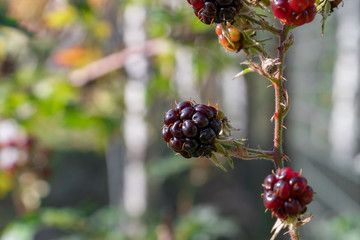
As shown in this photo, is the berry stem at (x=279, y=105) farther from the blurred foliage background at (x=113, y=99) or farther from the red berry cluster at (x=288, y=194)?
the blurred foliage background at (x=113, y=99)

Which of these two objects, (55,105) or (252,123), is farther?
(252,123)

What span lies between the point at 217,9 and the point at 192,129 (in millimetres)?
231

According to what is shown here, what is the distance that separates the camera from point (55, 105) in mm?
2258

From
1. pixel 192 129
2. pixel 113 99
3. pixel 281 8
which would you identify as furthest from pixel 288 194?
pixel 113 99

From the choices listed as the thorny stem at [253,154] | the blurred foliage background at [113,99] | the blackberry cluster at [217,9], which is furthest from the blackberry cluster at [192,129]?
the blurred foliage background at [113,99]

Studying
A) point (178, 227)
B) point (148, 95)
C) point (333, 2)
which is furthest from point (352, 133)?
point (333, 2)

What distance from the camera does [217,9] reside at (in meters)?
0.72

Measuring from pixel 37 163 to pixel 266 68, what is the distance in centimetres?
196

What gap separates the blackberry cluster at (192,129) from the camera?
79 centimetres

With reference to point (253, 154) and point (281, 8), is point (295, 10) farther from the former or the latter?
point (253, 154)

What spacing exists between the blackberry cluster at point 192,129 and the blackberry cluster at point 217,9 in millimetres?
169

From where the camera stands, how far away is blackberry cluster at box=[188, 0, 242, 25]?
71 centimetres

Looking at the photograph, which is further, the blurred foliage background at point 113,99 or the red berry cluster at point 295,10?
the blurred foliage background at point 113,99

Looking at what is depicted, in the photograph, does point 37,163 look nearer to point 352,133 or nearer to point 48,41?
point 48,41
